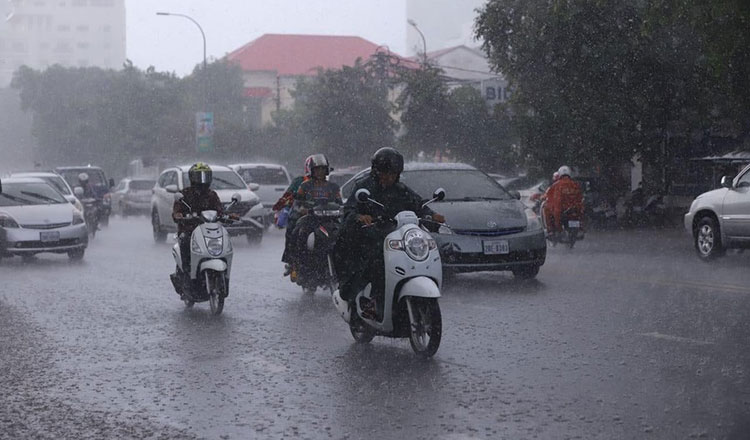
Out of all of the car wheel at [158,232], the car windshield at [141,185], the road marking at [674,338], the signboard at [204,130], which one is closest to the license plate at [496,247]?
the road marking at [674,338]

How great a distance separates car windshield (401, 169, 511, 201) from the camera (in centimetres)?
1527

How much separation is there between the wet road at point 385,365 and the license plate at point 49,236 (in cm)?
516

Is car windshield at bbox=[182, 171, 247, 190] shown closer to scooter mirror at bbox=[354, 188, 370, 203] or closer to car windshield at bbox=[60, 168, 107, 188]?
car windshield at bbox=[60, 168, 107, 188]

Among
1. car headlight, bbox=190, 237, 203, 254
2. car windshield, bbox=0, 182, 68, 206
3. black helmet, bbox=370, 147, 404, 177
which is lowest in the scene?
car headlight, bbox=190, 237, 203, 254

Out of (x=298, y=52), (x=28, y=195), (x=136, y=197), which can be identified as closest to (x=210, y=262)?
(x=28, y=195)

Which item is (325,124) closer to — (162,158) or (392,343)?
(162,158)

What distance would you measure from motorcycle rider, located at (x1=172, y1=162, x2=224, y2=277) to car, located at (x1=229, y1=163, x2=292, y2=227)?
18.6m

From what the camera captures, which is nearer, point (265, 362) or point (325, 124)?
point (265, 362)

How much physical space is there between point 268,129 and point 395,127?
14750mm

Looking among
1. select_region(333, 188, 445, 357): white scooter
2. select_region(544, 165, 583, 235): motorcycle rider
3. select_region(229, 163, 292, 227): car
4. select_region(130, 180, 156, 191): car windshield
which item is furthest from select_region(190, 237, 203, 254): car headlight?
select_region(130, 180, 156, 191): car windshield

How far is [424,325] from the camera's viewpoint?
8.73 metres

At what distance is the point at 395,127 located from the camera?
50656 millimetres

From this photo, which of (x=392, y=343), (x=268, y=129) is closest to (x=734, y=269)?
(x=392, y=343)

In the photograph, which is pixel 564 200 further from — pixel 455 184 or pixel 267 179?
pixel 267 179
